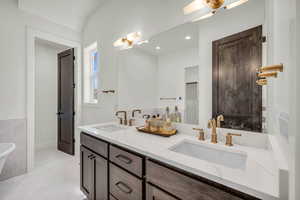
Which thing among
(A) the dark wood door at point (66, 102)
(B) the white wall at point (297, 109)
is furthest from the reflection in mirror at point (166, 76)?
(A) the dark wood door at point (66, 102)

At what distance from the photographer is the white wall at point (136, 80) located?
1.58 m

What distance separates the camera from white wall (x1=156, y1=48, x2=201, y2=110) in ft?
Result: 4.21

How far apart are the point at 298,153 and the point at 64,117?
3564 millimetres

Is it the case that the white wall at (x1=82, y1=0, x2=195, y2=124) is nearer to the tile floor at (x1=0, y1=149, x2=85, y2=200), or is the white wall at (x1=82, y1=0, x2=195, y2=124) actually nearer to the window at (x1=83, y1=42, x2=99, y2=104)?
the window at (x1=83, y1=42, x2=99, y2=104)

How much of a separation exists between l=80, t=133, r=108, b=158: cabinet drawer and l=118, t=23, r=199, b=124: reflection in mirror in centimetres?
62

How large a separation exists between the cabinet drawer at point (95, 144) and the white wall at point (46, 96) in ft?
8.30

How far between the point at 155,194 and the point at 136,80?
1.27m

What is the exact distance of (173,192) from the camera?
29.1 inches

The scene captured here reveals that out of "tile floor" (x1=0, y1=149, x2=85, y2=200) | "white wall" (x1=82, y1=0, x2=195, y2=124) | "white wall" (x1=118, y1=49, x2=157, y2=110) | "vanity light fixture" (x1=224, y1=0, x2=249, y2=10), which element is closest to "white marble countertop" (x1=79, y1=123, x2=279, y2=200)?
"white wall" (x1=118, y1=49, x2=157, y2=110)

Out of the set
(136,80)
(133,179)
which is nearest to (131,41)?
(136,80)

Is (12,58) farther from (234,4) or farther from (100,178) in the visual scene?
(234,4)

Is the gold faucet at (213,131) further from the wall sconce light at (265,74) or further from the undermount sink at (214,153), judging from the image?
the wall sconce light at (265,74)

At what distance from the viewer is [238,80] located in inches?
39.6

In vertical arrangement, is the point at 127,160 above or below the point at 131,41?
below
